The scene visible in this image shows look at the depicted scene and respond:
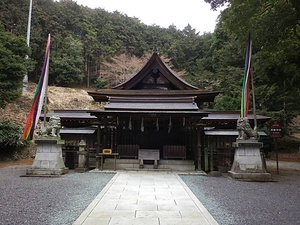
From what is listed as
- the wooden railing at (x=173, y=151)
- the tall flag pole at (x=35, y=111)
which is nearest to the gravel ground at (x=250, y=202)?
the wooden railing at (x=173, y=151)

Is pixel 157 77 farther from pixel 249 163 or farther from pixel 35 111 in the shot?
pixel 249 163

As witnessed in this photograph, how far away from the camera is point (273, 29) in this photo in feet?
31.8

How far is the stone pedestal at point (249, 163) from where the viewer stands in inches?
378

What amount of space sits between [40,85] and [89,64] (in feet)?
104

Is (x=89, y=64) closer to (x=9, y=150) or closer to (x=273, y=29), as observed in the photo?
(x=9, y=150)

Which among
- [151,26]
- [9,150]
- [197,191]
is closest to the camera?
[197,191]

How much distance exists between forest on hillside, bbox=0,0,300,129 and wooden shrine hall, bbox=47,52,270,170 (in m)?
4.58

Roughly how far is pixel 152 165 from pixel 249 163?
17.3 feet

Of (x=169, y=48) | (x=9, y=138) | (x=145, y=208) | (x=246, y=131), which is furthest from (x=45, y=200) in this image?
(x=169, y=48)

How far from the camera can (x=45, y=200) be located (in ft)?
19.6

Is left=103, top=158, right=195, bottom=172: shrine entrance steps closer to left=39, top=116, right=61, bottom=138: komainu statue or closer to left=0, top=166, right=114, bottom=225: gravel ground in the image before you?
left=39, top=116, right=61, bottom=138: komainu statue

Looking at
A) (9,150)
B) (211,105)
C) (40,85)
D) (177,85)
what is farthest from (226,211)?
(211,105)

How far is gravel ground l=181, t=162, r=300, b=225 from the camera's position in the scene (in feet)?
15.5

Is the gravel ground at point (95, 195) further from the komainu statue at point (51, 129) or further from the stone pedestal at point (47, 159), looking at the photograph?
the komainu statue at point (51, 129)
